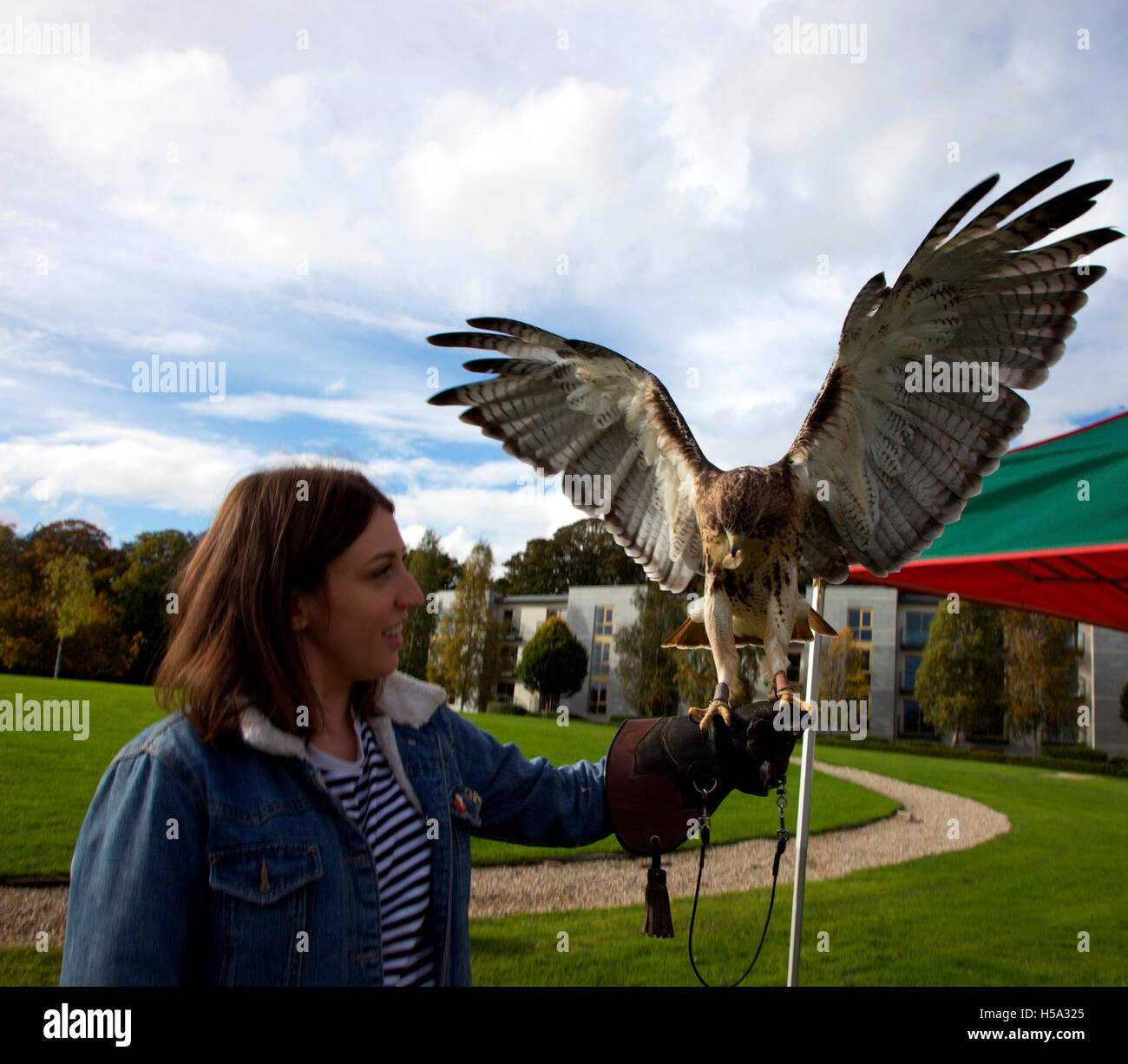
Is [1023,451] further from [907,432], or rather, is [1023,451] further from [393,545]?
[393,545]

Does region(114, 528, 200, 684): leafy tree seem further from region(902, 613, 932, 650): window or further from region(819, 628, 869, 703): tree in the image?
region(902, 613, 932, 650): window

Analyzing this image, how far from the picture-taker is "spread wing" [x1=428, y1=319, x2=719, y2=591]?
3193mm

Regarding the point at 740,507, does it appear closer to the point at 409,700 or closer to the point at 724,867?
the point at 409,700

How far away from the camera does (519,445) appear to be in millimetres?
3488

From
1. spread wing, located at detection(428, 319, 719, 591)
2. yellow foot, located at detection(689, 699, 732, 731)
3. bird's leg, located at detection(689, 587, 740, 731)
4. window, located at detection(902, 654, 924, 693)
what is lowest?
window, located at detection(902, 654, 924, 693)

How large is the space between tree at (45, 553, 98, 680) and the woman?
124 feet

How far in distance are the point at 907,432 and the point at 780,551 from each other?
2.49 ft

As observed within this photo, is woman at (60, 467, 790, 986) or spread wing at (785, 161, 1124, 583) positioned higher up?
spread wing at (785, 161, 1124, 583)

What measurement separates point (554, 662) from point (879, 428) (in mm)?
35640

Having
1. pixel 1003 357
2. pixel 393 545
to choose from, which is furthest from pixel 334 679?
pixel 1003 357

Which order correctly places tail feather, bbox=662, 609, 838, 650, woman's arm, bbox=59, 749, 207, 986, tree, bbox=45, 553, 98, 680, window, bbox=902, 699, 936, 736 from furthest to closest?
window, bbox=902, 699, 936, 736
tree, bbox=45, 553, 98, 680
tail feather, bbox=662, 609, 838, 650
woman's arm, bbox=59, 749, 207, 986

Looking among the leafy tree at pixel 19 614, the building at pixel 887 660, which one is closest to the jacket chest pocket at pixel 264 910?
the building at pixel 887 660

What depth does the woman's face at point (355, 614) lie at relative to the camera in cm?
168

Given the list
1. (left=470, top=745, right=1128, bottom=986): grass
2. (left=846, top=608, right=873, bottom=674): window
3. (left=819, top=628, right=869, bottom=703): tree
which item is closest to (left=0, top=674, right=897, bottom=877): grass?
(left=470, top=745, right=1128, bottom=986): grass
